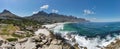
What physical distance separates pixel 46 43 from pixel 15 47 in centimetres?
487

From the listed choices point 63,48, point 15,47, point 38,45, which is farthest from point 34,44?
point 63,48

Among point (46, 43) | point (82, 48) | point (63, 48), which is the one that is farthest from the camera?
point (82, 48)

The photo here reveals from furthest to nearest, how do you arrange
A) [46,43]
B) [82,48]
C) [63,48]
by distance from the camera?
[82,48] → [46,43] → [63,48]

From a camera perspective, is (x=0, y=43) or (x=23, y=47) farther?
(x=0, y=43)

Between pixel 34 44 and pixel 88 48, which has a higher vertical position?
pixel 34 44

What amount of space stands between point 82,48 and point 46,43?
1007 centimetres

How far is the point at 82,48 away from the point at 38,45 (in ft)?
38.7

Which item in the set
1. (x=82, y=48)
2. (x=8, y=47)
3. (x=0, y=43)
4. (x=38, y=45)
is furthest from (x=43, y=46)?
(x=82, y=48)

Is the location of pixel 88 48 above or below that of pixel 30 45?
below

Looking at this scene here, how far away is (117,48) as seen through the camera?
31.8 metres

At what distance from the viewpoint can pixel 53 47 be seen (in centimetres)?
2702

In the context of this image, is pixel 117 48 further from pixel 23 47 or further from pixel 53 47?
pixel 23 47

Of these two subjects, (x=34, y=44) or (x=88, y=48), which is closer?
(x=34, y=44)

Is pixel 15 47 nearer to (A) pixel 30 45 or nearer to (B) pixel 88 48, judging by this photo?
(A) pixel 30 45
